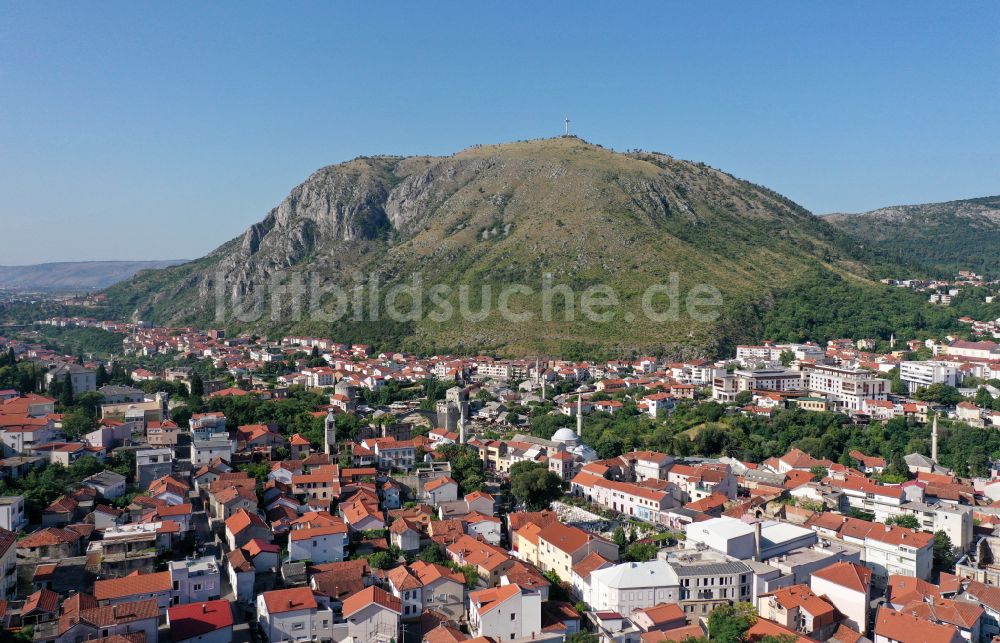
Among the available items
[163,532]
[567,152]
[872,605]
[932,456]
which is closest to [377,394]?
[163,532]

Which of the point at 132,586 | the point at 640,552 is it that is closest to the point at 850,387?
the point at 640,552

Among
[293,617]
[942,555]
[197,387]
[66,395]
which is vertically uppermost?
[66,395]

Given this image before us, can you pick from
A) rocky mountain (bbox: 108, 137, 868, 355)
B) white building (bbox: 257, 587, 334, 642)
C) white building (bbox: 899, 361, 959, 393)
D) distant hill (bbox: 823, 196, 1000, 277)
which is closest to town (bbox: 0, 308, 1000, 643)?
white building (bbox: 257, 587, 334, 642)

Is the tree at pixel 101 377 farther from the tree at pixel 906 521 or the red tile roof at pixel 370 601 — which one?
the tree at pixel 906 521

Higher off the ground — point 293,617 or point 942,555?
point 293,617

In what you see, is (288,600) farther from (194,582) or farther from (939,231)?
(939,231)

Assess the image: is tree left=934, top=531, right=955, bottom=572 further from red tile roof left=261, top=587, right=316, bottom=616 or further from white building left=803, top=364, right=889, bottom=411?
red tile roof left=261, top=587, right=316, bottom=616
